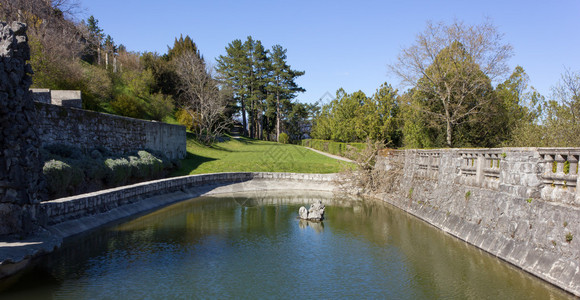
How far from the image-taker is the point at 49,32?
32.2 metres

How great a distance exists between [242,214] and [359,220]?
5281mm

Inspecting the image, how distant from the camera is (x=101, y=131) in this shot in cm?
1972

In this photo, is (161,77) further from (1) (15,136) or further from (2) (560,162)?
(2) (560,162)

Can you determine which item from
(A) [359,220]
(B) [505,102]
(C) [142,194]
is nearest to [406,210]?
(A) [359,220]

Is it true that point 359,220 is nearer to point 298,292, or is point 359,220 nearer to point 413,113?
point 298,292

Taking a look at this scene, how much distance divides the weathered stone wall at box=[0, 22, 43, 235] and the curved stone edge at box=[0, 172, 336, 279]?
653 mm

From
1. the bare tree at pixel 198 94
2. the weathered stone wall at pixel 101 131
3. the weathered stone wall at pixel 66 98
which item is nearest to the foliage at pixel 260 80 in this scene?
the bare tree at pixel 198 94

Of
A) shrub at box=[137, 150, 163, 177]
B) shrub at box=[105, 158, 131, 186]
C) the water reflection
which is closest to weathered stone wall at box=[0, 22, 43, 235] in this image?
shrub at box=[105, 158, 131, 186]

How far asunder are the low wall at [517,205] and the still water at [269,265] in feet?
1.41

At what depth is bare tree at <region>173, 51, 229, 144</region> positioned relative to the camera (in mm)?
42719

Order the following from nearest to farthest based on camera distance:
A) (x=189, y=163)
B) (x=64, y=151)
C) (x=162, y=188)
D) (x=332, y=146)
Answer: (x=64, y=151) < (x=162, y=188) < (x=189, y=163) < (x=332, y=146)

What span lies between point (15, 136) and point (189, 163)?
20.3 metres

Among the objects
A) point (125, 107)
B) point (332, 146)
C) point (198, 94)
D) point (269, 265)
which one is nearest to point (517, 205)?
point (269, 265)

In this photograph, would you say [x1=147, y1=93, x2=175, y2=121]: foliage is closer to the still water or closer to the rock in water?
the still water
